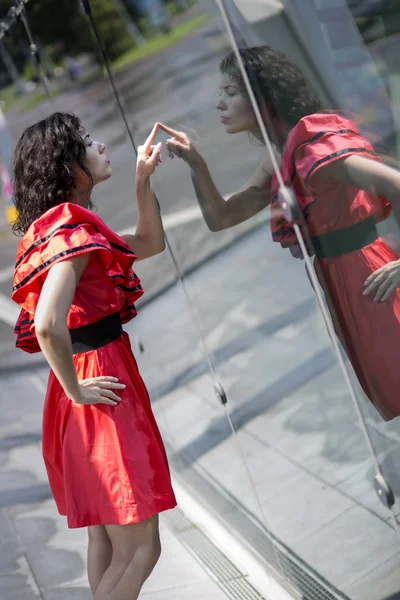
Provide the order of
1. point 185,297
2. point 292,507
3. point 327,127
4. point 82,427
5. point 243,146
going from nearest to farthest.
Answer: point 327,127
point 243,146
point 82,427
point 292,507
point 185,297

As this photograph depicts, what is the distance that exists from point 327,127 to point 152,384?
211 centimetres

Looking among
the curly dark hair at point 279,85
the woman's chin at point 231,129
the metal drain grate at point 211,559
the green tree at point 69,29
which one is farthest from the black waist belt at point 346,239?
the metal drain grate at point 211,559

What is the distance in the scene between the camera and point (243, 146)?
6.55 feet

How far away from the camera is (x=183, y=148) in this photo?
2.39 meters

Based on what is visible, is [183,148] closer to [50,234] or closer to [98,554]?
[50,234]

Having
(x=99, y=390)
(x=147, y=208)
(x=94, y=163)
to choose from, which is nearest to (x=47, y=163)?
(x=94, y=163)

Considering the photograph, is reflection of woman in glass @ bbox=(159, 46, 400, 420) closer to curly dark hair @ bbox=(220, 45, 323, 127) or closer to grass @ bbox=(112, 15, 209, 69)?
curly dark hair @ bbox=(220, 45, 323, 127)

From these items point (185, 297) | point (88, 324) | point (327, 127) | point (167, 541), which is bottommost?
point (167, 541)

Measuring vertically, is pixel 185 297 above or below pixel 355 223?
below

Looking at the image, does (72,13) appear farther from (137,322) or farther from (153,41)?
(137,322)

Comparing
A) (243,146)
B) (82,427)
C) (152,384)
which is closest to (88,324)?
(82,427)

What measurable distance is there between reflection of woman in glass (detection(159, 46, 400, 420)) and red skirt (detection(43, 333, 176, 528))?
0.63m

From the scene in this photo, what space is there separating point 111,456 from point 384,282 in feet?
2.87

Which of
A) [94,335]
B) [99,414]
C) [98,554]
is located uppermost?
[94,335]
